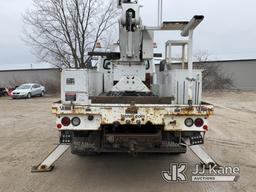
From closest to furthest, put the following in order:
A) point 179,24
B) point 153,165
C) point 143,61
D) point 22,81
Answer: point 179,24
point 153,165
point 143,61
point 22,81

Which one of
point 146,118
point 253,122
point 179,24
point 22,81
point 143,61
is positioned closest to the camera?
point 146,118

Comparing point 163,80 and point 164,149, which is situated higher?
point 163,80

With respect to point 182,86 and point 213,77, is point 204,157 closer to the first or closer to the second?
point 182,86

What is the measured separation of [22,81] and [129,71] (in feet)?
153

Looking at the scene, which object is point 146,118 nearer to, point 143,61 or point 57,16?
Answer: point 143,61

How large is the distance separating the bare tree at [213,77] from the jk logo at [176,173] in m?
34.7

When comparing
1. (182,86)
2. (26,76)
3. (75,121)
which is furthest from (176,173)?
(26,76)

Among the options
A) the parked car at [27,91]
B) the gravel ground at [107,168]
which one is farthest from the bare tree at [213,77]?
the gravel ground at [107,168]

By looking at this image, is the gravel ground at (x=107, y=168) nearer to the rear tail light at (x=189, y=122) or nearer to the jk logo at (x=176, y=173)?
the jk logo at (x=176, y=173)

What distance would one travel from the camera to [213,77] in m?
43.0

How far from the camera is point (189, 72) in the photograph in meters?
5.62

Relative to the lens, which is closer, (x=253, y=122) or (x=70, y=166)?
(x=70, y=166)

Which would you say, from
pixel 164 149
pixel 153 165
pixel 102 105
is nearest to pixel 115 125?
pixel 102 105

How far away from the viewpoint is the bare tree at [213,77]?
41750 millimetres
